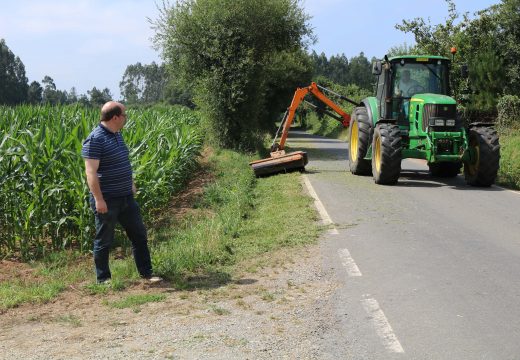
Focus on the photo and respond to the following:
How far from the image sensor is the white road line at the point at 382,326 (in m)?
4.45

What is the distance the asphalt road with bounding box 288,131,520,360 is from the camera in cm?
453

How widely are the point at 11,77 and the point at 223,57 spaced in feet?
252

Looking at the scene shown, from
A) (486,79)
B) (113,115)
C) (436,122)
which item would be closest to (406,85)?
(436,122)

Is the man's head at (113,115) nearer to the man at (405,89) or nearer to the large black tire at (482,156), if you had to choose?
the large black tire at (482,156)

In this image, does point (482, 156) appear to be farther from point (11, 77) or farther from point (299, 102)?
point (11, 77)

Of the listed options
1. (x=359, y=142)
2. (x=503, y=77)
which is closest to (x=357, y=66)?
(x=503, y=77)

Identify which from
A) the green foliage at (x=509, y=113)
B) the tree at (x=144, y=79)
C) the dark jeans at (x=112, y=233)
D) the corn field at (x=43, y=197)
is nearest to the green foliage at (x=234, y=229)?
the dark jeans at (x=112, y=233)

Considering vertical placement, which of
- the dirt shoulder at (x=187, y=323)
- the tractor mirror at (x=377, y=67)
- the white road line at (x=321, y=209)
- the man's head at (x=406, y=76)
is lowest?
the dirt shoulder at (x=187, y=323)

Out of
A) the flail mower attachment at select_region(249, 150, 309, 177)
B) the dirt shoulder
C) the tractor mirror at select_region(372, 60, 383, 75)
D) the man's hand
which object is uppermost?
the tractor mirror at select_region(372, 60, 383, 75)

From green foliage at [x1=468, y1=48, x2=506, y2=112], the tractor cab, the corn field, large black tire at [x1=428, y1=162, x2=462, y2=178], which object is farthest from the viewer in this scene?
green foliage at [x1=468, y1=48, x2=506, y2=112]

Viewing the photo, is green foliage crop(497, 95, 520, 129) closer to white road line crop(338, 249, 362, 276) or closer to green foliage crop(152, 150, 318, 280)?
green foliage crop(152, 150, 318, 280)

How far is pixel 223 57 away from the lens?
68.3 ft

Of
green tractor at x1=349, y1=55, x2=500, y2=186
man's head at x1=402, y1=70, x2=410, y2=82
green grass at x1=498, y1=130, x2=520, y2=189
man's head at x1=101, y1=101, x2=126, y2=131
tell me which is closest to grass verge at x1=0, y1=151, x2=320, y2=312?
man's head at x1=101, y1=101, x2=126, y2=131

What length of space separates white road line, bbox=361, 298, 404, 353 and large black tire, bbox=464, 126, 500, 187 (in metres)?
7.96
